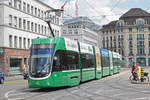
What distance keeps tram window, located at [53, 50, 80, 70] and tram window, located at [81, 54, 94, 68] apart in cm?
194

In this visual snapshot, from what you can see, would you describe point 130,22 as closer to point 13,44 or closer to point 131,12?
point 131,12

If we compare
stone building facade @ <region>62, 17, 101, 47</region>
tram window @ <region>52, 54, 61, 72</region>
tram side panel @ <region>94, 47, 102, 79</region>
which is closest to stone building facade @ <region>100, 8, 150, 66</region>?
stone building facade @ <region>62, 17, 101, 47</region>

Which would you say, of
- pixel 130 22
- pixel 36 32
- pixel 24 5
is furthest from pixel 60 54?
pixel 130 22

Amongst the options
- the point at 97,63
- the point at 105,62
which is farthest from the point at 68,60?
the point at 105,62

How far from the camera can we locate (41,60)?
1848 centimetres

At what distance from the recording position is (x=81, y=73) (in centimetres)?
2402

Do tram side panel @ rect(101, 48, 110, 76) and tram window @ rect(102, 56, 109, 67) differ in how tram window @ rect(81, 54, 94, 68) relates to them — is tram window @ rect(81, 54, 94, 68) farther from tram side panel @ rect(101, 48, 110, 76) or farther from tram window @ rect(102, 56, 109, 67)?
tram window @ rect(102, 56, 109, 67)

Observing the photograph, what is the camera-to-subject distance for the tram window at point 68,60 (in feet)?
64.4

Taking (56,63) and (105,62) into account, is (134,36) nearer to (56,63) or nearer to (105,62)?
(105,62)

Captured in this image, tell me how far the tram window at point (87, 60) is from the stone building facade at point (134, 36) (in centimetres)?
8504

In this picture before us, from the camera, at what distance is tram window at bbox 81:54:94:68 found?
25.0 meters

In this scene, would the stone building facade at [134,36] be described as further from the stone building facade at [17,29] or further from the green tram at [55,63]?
the green tram at [55,63]

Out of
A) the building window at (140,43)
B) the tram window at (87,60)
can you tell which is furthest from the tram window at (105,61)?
the building window at (140,43)

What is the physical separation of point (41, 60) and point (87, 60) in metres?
8.44
